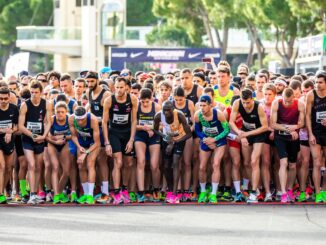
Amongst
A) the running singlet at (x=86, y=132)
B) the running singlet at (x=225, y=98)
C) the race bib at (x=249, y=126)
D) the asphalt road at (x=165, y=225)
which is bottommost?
the asphalt road at (x=165, y=225)

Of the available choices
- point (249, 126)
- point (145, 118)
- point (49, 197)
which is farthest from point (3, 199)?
point (249, 126)

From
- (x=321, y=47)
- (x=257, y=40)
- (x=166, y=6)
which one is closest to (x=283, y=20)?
(x=257, y=40)

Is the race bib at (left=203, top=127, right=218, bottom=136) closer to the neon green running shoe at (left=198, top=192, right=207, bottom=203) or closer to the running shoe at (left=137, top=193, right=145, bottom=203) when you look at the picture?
the neon green running shoe at (left=198, top=192, right=207, bottom=203)

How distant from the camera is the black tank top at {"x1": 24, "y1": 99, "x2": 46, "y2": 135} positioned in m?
17.7

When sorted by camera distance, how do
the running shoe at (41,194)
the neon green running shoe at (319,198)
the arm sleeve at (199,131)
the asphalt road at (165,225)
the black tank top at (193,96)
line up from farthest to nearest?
the black tank top at (193,96), the running shoe at (41,194), the arm sleeve at (199,131), the neon green running shoe at (319,198), the asphalt road at (165,225)

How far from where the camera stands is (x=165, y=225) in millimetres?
14594

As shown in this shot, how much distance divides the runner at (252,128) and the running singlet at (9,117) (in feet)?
10.8

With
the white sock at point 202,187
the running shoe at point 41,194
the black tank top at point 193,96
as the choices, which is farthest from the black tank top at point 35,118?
the white sock at point 202,187

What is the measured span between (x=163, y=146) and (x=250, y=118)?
4.88 ft

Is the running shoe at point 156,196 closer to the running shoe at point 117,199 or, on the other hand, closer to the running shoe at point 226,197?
the running shoe at point 117,199

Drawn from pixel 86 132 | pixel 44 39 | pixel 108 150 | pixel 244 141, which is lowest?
pixel 108 150

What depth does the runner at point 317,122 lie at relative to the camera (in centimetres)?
1744

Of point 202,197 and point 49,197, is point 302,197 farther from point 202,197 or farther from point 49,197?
point 49,197

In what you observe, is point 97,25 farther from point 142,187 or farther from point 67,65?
point 142,187
